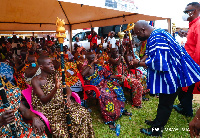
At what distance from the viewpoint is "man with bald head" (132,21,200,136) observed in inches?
94.0

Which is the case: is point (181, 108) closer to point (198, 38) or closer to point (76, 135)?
point (198, 38)

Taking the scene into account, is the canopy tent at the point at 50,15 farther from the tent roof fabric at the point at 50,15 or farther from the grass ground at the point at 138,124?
the grass ground at the point at 138,124

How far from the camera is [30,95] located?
239 cm

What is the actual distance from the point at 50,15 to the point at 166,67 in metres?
4.31

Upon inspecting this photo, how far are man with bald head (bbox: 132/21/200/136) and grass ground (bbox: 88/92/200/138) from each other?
48 centimetres

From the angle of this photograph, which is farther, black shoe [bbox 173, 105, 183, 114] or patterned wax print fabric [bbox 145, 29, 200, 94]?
black shoe [bbox 173, 105, 183, 114]

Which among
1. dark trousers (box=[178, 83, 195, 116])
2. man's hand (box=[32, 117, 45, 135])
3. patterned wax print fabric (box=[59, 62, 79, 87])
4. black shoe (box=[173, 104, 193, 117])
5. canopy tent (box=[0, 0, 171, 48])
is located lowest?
black shoe (box=[173, 104, 193, 117])

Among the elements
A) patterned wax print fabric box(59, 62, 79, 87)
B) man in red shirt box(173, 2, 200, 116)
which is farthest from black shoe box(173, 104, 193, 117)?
→ patterned wax print fabric box(59, 62, 79, 87)

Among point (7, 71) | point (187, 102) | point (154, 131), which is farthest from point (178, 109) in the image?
point (7, 71)

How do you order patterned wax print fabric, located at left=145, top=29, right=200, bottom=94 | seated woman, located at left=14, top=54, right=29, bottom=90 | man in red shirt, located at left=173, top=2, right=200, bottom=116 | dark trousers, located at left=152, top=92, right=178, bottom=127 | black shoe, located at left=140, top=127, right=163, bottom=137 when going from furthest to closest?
seated woman, located at left=14, top=54, right=29, bottom=90
man in red shirt, located at left=173, top=2, right=200, bottom=116
black shoe, located at left=140, top=127, right=163, bottom=137
dark trousers, located at left=152, top=92, right=178, bottom=127
patterned wax print fabric, located at left=145, top=29, right=200, bottom=94

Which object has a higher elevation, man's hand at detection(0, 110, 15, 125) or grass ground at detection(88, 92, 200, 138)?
man's hand at detection(0, 110, 15, 125)

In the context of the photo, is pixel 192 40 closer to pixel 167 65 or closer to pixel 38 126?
pixel 167 65

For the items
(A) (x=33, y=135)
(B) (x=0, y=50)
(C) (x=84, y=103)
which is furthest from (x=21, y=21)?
(A) (x=33, y=135)

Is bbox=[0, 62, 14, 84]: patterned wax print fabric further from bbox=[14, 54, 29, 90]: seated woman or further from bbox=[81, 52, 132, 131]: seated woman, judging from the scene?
bbox=[81, 52, 132, 131]: seated woman
